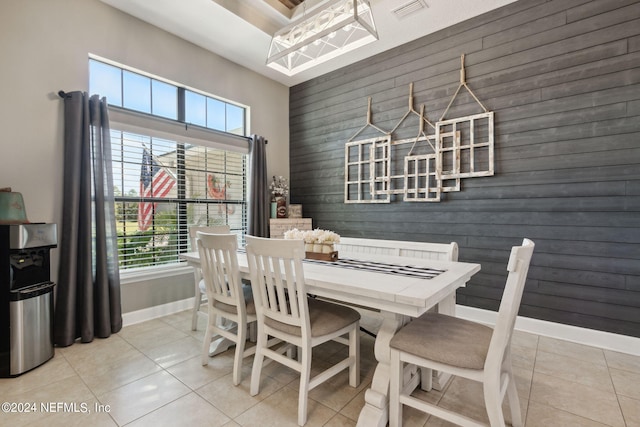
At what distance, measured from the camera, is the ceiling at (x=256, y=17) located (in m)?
2.74

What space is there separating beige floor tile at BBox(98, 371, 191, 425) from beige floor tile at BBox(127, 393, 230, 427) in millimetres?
54

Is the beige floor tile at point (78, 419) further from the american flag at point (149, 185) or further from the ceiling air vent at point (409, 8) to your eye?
the ceiling air vent at point (409, 8)

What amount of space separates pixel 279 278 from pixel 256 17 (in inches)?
110

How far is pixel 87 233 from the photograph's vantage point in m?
2.46

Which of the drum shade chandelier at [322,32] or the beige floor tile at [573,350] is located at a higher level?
the drum shade chandelier at [322,32]

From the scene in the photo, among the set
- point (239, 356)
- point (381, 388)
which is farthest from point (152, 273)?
point (381, 388)

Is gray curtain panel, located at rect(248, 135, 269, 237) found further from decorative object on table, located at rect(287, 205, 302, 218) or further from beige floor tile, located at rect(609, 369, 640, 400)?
beige floor tile, located at rect(609, 369, 640, 400)

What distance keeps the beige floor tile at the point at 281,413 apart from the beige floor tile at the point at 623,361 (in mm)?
2087

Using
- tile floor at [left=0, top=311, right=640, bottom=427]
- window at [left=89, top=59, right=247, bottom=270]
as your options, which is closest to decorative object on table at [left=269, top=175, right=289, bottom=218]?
window at [left=89, top=59, right=247, bottom=270]

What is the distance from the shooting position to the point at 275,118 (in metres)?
4.38

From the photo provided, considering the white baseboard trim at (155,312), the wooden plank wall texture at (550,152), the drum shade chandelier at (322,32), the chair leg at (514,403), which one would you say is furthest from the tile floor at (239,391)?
the drum shade chandelier at (322,32)

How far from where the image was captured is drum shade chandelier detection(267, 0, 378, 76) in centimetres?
208

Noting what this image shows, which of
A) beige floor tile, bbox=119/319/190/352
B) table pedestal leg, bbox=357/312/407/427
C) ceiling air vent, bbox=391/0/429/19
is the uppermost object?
ceiling air vent, bbox=391/0/429/19

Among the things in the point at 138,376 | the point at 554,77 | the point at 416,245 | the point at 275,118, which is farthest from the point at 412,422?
the point at 275,118
